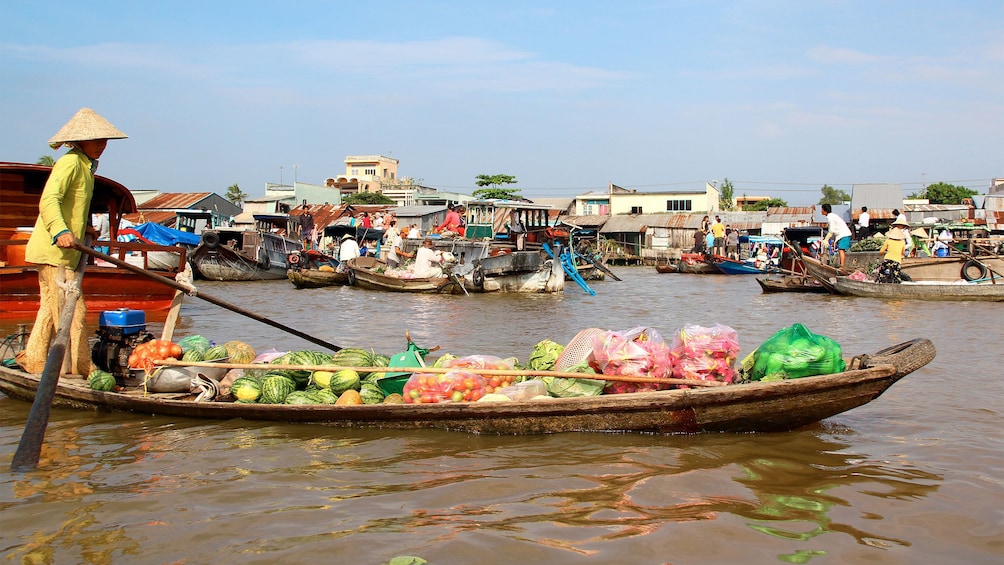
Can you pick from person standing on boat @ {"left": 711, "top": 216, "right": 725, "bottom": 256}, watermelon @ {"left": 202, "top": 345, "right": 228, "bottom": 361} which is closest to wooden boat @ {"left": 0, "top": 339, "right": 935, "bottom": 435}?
watermelon @ {"left": 202, "top": 345, "right": 228, "bottom": 361}

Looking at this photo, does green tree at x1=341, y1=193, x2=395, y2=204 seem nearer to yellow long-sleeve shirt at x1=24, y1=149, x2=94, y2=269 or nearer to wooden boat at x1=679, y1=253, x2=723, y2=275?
wooden boat at x1=679, y1=253, x2=723, y2=275

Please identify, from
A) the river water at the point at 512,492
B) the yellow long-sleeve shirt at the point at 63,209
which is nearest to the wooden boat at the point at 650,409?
the river water at the point at 512,492

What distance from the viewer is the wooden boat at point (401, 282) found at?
1573 centimetres

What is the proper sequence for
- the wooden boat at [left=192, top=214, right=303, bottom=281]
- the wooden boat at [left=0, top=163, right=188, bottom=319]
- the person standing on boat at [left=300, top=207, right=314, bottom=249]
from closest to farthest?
the wooden boat at [left=0, top=163, right=188, bottom=319], the wooden boat at [left=192, top=214, right=303, bottom=281], the person standing on boat at [left=300, top=207, right=314, bottom=249]

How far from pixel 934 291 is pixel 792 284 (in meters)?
3.23

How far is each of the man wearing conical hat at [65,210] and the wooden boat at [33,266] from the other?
325 centimetres

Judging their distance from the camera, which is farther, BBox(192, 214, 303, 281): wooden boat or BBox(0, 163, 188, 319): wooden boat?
BBox(192, 214, 303, 281): wooden boat

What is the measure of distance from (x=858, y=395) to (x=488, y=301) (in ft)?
34.7

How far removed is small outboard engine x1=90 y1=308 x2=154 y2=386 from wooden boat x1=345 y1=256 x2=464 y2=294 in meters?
10.6

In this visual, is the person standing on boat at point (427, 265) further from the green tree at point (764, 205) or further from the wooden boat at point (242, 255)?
the green tree at point (764, 205)

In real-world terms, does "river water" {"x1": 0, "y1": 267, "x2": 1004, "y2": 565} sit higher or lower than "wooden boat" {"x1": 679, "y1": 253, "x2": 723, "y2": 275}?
lower

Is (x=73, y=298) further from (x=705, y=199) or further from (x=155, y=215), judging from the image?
(x=705, y=199)

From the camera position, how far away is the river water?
2.86 metres

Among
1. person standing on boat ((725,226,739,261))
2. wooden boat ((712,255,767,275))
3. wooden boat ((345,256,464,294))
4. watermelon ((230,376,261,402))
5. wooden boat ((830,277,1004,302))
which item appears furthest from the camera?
person standing on boat ((725,226,739,261))
